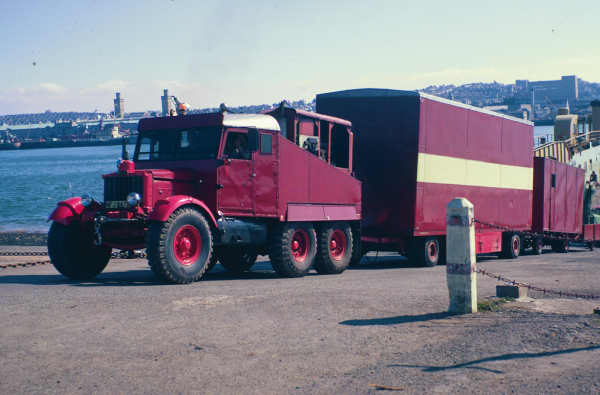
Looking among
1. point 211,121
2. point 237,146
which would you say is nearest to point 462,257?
point 237,146

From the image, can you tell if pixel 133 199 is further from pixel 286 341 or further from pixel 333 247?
pixel 286 341

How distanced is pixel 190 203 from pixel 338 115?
22.2 ft

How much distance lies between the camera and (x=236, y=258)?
51.8 ft

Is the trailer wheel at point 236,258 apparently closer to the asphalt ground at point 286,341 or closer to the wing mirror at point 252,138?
the wing mirror at point 252,138

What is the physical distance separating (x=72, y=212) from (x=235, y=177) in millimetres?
3082

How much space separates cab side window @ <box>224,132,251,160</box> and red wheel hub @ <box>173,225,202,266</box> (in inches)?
67.1

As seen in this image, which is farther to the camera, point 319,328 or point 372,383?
point 319,328

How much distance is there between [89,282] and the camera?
40.7 ft

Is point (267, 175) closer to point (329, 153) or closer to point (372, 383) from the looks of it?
point (329, 153)

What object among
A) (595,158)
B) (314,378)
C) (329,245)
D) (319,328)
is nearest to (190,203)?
(329,245)

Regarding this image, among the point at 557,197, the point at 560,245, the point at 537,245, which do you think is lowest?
the point at 560,245

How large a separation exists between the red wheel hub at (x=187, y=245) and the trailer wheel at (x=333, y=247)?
3637mm

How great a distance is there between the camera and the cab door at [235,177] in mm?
12891

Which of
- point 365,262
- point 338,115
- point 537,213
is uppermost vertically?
point 338,115
